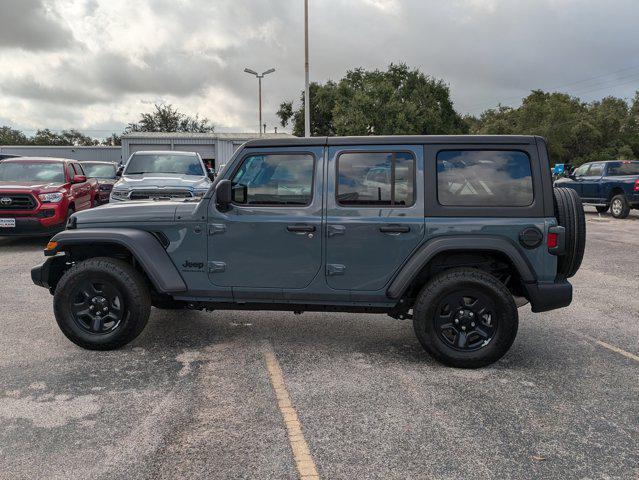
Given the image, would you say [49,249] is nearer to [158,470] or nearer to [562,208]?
[158,470]

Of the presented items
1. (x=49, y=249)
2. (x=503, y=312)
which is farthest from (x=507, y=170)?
(x=49, y=249)

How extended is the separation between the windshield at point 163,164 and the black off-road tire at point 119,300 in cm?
692

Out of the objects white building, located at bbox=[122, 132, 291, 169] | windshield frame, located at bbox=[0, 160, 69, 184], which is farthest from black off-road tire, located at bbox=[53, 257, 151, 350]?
white building, located at bbox=[122, 132, 291, 169]

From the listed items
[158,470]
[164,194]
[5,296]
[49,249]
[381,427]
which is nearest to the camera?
[158,470]

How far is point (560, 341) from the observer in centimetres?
497

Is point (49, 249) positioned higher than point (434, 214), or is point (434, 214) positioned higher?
point (434, 214)

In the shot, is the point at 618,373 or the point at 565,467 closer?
Answer: the point at 565,467

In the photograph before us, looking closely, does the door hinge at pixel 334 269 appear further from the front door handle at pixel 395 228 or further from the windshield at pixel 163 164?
the windshield at pixel 163 164

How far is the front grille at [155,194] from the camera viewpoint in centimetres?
972

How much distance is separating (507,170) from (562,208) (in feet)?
1.89

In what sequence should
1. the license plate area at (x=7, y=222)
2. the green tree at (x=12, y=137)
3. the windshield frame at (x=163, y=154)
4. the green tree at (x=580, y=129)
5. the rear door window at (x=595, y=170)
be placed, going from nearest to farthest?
the license plate area at (x=7, y=222), the windshield frame at (x=163, y=154), the rear door window at (x=595, y=170), the green tree at (x=580, y=129), the green tree at (x=12, y=137)

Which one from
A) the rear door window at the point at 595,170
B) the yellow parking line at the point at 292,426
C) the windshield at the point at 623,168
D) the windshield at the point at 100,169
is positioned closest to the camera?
the yellow parking line at the point at 292,426

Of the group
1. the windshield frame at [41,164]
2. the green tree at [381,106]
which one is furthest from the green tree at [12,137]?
the windshield frame at [41,164]

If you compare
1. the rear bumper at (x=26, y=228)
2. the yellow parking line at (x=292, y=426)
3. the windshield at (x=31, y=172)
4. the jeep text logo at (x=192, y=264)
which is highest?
the windshield at (x=31, y=172)
